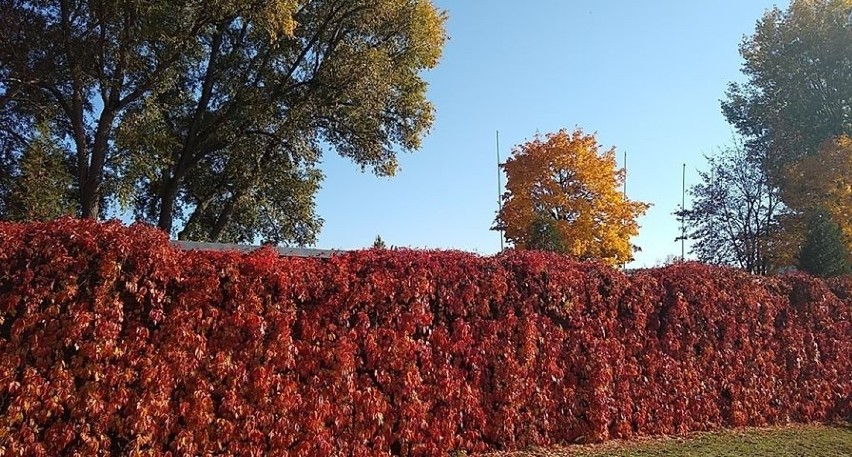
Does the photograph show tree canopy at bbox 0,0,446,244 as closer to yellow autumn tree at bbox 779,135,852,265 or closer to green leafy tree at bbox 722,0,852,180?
yellow autumn tree at bbox 779,135,852,265

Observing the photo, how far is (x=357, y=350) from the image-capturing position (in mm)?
7812

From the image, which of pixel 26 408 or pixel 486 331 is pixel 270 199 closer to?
pixel 486 331

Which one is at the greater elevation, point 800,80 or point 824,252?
point 800,80

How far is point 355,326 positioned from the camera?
785 cm

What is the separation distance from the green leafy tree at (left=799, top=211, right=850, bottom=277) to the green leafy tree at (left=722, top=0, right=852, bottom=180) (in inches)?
447

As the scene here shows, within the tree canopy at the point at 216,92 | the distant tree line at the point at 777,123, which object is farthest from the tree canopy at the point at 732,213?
the tree canopy at the point at 216,92

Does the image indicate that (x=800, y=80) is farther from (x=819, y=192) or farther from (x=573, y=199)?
(x=573, y=199)

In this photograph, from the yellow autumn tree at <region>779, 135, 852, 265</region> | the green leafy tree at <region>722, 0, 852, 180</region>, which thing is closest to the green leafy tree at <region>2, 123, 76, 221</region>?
the yellow autumn tree at <region>779, 135, 852, 265</region>

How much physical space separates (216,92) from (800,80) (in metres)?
26.6

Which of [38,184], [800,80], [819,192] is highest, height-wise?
[800,80]

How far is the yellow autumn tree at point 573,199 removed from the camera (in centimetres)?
2875

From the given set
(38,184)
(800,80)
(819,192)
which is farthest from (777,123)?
(38,184)

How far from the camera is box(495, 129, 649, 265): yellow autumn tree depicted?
28.8 meters

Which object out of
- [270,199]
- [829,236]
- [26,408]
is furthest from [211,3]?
[829,236]
